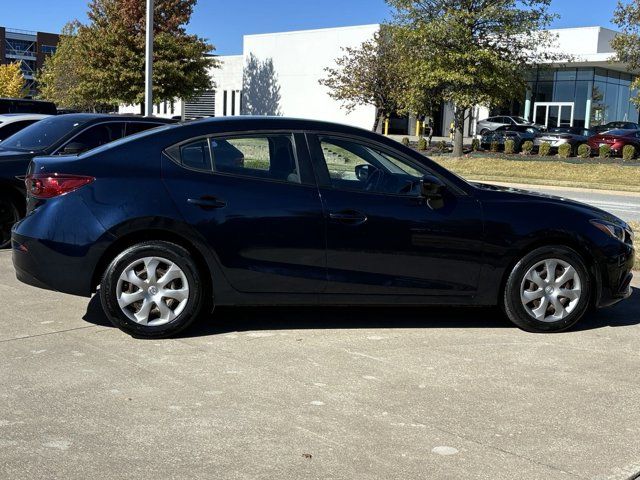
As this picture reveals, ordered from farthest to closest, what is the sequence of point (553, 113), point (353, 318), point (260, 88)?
point (260, 88), point (553, 113), point (353, 318)

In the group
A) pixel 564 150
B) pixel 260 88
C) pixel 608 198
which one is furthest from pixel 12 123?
pixel 260 88

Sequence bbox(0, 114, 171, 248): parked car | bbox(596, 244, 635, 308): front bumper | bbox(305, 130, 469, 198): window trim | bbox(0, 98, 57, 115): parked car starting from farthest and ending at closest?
1. bbox(0, 98, 57, 115): parked car
2. bbox(0, 114, 171, 248): parked car
3. bbox(596, 244, 635, 308): front bumper
4. bbox(305, 130, 469, 198): window trim

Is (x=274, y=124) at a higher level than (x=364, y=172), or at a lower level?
higher

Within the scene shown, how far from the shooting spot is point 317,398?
4426mm

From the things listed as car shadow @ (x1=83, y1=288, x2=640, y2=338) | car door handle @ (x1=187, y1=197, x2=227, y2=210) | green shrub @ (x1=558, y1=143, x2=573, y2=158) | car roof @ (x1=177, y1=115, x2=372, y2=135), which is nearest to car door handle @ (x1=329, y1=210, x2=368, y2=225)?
car roof @ (x1=177, y1=115, x2=372, y2=135)

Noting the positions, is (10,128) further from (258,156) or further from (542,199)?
(542,199)

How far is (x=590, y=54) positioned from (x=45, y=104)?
38658 mm

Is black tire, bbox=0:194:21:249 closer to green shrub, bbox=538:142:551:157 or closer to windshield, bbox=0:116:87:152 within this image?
windshield, bbox=0:116:87:152

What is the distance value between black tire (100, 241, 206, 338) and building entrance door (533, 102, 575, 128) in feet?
160

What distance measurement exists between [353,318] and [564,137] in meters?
29.5

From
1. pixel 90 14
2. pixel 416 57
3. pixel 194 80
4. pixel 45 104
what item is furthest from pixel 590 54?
pixel 45 104

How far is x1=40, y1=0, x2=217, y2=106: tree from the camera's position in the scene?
36219 millimetres

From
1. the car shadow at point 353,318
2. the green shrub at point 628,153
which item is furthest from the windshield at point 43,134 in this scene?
the green shrub at point 628,153

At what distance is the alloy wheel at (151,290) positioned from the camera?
5406 mm
